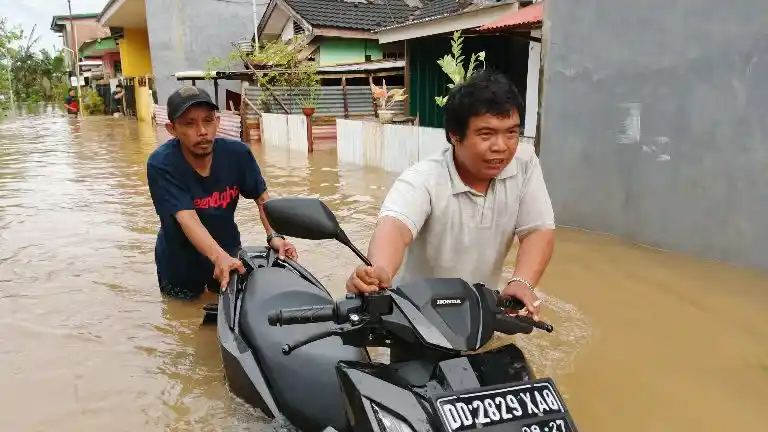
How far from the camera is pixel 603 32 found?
5816 millimetres

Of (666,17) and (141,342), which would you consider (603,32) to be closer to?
(666,17)

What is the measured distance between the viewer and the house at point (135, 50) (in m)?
26.6

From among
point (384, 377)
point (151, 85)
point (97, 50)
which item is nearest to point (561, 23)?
point (384, 377)

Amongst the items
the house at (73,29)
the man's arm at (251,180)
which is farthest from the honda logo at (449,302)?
the house at (73,29)

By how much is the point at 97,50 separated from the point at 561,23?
35289 millimetres

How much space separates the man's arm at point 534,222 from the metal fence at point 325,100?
13714 mm

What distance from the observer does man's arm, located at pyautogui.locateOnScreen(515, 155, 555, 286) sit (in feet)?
8.14

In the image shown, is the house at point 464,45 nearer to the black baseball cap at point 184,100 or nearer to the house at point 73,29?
the black baseball cap at point 184,100

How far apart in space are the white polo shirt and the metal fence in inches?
539

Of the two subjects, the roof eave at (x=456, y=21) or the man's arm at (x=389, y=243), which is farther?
the roof eave at (x=456, y=21)

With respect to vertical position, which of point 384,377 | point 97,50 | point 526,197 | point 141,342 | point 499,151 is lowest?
point 141,342

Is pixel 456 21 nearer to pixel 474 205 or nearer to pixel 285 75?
pixel 285 75

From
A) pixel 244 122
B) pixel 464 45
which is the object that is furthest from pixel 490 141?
pixel 244 122

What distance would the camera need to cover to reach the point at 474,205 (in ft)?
7.93
